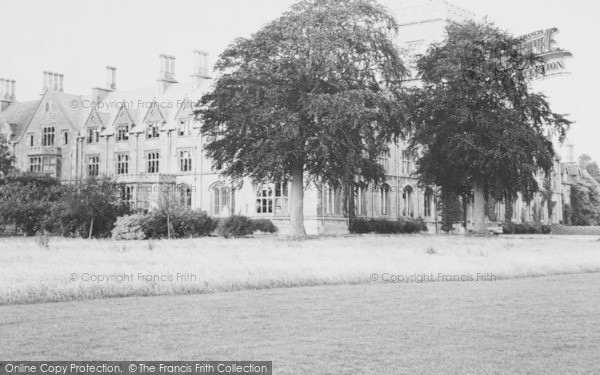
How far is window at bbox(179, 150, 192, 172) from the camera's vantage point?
6181 centimetres

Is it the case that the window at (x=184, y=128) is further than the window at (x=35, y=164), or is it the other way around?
the window at (x=35, y=164)

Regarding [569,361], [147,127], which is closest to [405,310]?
[569,361]

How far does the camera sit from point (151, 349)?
36.3ft

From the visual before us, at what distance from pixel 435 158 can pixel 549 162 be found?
6.09m

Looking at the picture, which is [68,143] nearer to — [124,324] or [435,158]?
[435,158]

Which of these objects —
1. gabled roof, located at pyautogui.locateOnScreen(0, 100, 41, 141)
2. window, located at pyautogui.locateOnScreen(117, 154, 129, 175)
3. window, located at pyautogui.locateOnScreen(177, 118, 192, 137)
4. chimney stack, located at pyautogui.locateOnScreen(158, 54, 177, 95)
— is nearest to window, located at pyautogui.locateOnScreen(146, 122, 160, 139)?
window, located at pyautogui.locateOnScreen(177, 118, 192, 137)

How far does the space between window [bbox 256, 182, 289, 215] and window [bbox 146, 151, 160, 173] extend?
10458 millimetres

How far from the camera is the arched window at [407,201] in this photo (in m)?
63.1

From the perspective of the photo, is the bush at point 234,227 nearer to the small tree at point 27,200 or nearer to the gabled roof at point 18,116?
the small tree at point 27,200

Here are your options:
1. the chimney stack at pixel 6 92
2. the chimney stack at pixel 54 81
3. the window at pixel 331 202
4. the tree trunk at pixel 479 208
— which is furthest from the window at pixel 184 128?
the chimney stack at pixel 6 92

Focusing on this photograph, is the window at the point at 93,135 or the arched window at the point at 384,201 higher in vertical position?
the window at the point at 93,135

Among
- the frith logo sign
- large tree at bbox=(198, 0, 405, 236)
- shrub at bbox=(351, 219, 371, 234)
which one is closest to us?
large tree at bbox=(198, 0, 405, 236)

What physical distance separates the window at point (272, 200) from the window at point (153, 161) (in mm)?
10458

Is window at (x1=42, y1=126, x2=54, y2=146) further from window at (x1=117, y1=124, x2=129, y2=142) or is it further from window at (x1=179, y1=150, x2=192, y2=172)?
window at (x1=179, y1=150, x2=192, y2=172)
